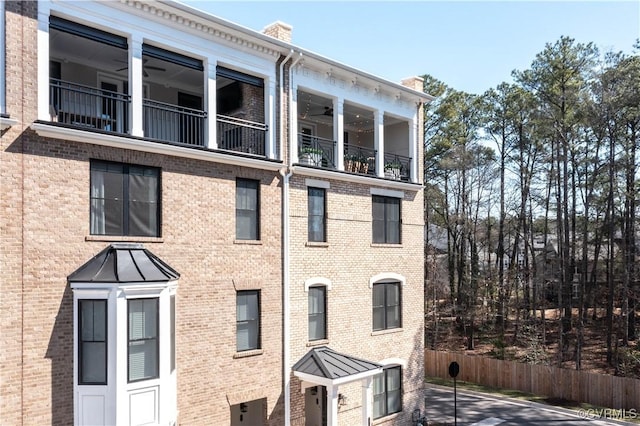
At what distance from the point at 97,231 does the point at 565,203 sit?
86.5ft

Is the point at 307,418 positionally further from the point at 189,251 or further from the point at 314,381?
the point at 189,251

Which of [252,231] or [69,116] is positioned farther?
[252,231]

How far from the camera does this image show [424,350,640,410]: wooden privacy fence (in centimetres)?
2097

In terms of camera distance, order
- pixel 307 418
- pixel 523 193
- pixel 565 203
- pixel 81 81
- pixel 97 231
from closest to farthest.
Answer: pixel 97 231 → pixel 81 81 → pixel 307 418 → pixel 565 203 → pixel 523 193

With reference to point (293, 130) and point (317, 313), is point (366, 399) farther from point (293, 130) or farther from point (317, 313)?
point (293, 130)

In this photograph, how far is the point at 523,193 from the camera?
3362 cm

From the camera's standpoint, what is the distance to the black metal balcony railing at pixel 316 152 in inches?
607

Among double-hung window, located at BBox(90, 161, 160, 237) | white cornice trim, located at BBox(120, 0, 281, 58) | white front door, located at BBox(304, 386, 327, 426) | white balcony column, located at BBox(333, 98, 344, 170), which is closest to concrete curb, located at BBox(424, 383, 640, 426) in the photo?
white front door, located at BBox(304, 386, 327, 426)

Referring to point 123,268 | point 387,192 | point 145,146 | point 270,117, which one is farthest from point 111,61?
point 387,192

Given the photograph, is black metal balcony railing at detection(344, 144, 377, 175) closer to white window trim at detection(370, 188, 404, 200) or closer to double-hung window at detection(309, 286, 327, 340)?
white window trim at detection(370, 188, 404, 200)

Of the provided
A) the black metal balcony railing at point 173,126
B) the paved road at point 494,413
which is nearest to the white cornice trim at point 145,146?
the black metal balcony railing at point 173,126

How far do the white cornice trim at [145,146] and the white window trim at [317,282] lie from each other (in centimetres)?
359

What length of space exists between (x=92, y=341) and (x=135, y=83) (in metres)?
5.90

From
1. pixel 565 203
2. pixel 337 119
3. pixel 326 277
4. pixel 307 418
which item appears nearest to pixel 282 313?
pixel 326 277
